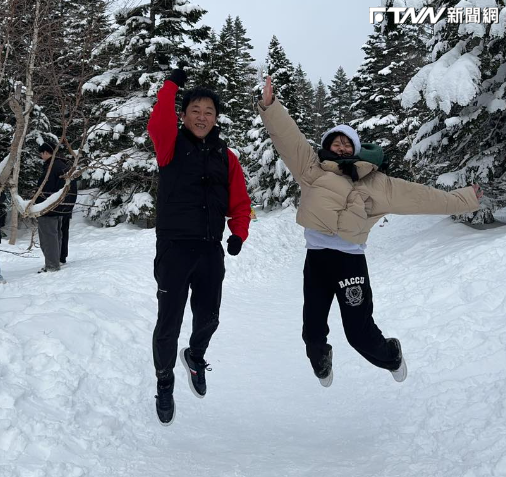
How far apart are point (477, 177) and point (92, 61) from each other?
29.9 ft

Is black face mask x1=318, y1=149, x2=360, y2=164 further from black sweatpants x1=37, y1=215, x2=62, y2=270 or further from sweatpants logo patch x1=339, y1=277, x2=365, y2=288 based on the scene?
black sweatpants x1=37, y1=215, x2=62, y2=270

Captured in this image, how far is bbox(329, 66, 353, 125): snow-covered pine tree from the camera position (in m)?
44.8

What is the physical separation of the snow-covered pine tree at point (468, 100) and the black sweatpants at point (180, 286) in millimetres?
7878

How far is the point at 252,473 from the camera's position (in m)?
3.51

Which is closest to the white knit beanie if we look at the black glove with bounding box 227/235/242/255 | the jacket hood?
the jacket hood

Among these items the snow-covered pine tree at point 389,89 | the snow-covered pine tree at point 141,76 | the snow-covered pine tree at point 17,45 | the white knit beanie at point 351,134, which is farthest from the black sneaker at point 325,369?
the snow-covered pine tree at point 389,89

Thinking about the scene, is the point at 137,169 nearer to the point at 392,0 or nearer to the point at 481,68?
the point at 392,0

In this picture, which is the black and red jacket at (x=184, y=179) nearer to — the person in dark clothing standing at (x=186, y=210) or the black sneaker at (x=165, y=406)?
the person in dark clothing standing at (x=186, y=210)

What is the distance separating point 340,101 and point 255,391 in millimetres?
43764

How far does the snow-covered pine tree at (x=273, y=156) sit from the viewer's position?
23.5 metres

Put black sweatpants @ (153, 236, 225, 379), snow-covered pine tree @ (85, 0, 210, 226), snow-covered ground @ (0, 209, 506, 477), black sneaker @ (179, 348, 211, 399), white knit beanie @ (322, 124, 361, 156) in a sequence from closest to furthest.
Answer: snow-covered ground @ (0, 209, 506, 477) < black sweatpants @ (153, 236, 225, 379) < white knit beanie @ (322, 124, 361, 156) < black sneaker @ (179, 348, 211, 399) < snow-covered pine tree @ (85, 0, 210, 226)

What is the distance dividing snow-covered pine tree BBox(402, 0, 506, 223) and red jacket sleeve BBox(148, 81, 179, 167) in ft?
25.7

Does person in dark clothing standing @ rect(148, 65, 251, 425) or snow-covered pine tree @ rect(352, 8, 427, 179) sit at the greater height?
snow-covered pine tree @ rect(352, 8, 427, 179)

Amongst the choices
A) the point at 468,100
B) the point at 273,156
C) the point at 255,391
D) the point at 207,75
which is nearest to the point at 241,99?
the point at 273,156
